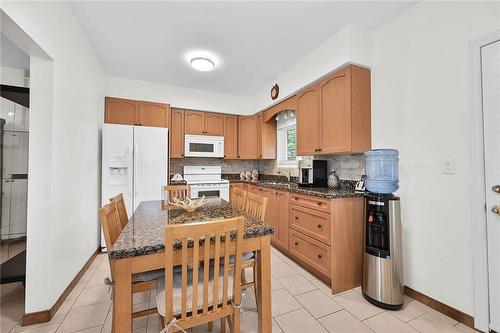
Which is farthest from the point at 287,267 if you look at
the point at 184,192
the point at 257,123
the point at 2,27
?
the point at 2,27

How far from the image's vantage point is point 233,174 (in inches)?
182

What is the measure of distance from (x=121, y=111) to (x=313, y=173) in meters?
3.13

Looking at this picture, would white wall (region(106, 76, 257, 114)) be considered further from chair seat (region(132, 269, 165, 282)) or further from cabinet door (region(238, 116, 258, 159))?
chair seat (region(132, 269, 165, 282))

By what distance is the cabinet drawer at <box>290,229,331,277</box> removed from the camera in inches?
83.2

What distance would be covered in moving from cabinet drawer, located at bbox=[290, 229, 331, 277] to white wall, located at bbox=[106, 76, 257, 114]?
106 inches

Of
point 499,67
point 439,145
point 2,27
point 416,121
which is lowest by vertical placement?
point 439,145

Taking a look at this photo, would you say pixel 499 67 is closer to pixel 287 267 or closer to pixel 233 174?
pixel 287 267

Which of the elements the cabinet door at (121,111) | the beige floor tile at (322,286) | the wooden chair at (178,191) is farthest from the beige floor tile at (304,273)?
the cabinet door at (121,111)

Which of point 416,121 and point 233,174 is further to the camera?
point 233,174

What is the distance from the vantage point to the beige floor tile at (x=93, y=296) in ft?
6.08

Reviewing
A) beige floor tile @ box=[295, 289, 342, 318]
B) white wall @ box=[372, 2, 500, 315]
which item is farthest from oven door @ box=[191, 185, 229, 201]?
white wall @ box=[372, 2, 500, 315]

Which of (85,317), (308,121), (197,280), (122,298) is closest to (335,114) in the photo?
(308,121)

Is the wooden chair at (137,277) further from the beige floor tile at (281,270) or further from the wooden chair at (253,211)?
the beige floor tile at (281,270)

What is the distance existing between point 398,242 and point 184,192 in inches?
90.7
